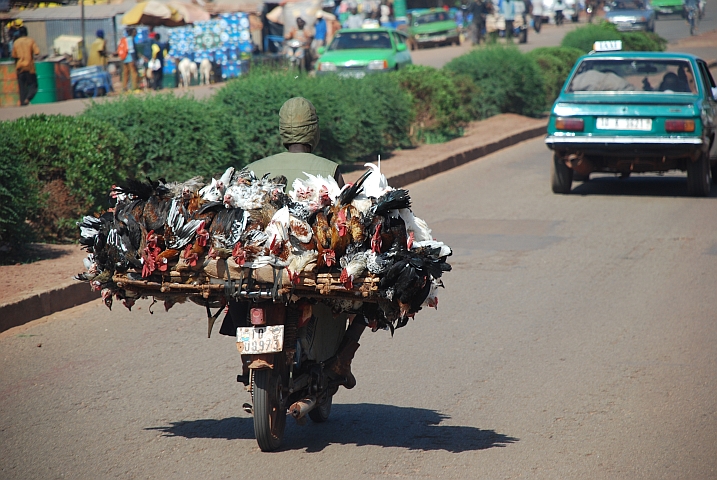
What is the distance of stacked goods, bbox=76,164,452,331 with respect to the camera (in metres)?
3.84

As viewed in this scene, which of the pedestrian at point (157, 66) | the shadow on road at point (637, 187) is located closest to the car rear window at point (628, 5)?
the pedestrian at point (157, 66)

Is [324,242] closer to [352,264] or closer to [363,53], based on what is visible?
[352,264]

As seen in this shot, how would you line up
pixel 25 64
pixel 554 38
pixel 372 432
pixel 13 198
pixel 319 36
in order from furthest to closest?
pixel 554 38, pixel 319 36, pixel 25 64, pixel 13 198, pixel 372 432

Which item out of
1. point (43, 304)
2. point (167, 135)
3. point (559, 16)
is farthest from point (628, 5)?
point (43, 304)

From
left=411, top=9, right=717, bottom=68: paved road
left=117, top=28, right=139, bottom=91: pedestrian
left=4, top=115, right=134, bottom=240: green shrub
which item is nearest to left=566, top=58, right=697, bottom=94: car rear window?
left=4, top=115, right=134, bottom=240: green shrub

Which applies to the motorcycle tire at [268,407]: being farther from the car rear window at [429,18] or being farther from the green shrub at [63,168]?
the car rear window at [429,18]

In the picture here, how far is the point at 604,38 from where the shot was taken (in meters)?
31.2

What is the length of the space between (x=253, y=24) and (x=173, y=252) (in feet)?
108

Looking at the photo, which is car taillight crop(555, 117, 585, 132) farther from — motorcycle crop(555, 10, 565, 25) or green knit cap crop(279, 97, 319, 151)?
motorcycle crop(555, 10, 565, 25)

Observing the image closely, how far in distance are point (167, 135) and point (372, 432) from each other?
21.6 feet

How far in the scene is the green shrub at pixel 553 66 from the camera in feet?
79.1

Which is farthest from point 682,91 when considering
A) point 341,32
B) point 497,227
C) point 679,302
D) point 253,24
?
point 253,24

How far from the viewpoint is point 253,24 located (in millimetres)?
35406

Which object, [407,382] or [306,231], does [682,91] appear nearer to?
[407,382]
